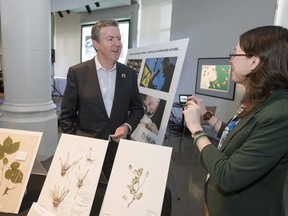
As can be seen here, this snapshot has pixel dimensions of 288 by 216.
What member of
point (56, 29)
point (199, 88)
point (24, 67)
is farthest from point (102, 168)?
point (56, 29)

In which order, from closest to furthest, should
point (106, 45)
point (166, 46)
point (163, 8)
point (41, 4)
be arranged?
point (106, 45) < point (166, 46) < point (41, 4) < point (163, 8)

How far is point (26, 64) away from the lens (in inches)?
113

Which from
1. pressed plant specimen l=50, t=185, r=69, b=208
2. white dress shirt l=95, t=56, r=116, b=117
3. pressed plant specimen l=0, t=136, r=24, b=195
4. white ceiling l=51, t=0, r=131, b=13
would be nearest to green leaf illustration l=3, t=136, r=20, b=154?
pressed plant specimen l=0, t=136, r=24, b=195

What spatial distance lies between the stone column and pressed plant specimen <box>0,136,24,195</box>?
1964 mm

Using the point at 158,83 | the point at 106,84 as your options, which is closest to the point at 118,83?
the point at 106,84

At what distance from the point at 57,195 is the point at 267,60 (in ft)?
2.70

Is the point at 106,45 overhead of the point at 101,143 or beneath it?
overhead

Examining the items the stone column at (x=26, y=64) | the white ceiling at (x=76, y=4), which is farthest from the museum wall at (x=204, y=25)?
the stone column at (x=26, y=64)

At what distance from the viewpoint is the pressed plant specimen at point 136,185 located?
77 cm

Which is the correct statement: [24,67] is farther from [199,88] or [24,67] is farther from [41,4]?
[199,88]

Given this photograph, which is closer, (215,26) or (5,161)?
(5,161)

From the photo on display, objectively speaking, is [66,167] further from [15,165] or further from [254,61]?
[254,61]

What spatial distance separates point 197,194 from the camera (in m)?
2.71

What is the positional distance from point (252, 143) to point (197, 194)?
7.09 feet
